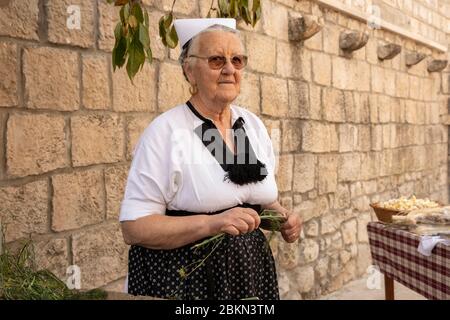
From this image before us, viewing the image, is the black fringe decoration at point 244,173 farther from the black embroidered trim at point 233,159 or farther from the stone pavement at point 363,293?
the stone pavement at point 363,293

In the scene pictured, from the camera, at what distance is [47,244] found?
8.29ft

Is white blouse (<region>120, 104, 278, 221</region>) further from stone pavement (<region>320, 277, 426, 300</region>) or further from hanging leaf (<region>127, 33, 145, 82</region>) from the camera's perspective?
stone pavement (<region>320, 277, 426, 300</region>)

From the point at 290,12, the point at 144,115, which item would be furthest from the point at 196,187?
the point at 290,12

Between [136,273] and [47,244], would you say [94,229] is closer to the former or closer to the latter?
[47,244]

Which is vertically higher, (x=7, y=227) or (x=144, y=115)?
(x=144, y=115)

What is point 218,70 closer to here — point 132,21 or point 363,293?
point 132,21

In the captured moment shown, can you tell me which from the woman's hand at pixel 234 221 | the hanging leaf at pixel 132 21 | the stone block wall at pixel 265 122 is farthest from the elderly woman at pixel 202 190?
the stone block wall at pixel 265 122

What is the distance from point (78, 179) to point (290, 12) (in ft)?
8.92

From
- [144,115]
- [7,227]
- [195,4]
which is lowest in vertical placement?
[7,227]

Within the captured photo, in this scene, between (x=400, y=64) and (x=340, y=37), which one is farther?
(x=400, y=64)

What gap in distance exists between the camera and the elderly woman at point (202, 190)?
1.80 meters

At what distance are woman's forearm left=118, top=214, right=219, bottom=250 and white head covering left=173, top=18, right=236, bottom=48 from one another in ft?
2.33

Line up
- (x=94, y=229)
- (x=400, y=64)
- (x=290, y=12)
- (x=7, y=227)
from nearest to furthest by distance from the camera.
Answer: (x=7, y=227), (x=94, y=229), (x=290, y=12), (x=400, y=64)

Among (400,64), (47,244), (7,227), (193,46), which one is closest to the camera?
(193,46)
